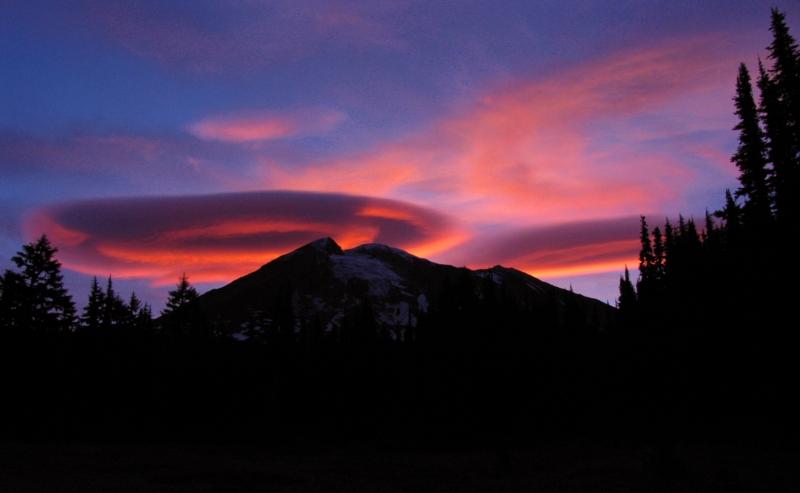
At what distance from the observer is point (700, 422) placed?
5044 cm

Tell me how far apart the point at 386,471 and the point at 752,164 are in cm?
2982

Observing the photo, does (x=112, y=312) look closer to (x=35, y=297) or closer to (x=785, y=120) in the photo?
(x=35, y=297)

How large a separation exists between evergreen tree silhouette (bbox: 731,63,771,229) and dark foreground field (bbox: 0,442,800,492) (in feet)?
46.4

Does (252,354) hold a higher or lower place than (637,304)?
lower

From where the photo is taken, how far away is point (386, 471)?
36438mm

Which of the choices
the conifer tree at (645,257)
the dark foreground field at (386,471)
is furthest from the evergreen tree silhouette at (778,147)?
the conifer tree at (645,257)

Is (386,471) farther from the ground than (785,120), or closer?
closer

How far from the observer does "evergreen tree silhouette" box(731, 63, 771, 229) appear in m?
37.9

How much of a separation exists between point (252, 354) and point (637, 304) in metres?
48.2

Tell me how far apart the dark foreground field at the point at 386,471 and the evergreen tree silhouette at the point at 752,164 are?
14.1 m

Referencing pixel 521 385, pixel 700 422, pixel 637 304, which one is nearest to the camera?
pixel 700 422

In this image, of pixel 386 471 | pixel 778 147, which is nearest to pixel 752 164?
pixel 778 147

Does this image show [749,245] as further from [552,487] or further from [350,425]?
[350,425]

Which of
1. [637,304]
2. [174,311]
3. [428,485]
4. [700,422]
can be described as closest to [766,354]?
[700,422]
